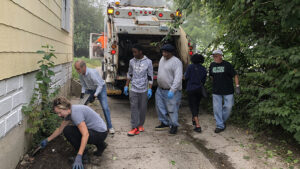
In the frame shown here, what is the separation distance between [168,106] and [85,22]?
92.3 feet

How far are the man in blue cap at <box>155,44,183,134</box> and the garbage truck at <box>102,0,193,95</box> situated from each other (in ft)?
3.94

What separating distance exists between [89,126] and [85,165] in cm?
54

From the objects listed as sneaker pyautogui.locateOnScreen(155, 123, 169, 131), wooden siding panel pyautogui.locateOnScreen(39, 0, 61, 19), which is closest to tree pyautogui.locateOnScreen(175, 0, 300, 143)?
sneaker pyautogui.locateOnScreen(155, 123, 169, 131)

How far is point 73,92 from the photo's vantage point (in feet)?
27.9

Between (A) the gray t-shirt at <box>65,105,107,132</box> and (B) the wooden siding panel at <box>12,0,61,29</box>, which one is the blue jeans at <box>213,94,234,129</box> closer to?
(A) the gray t-shirt at <box>65,105,107,132</box>

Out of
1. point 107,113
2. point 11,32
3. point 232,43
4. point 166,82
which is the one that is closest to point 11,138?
point 11,32

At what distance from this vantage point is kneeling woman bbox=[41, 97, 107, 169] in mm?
3109

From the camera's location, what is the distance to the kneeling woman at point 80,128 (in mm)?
3109

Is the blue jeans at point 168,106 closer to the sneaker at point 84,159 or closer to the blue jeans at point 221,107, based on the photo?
the blue jeans at point 221,107

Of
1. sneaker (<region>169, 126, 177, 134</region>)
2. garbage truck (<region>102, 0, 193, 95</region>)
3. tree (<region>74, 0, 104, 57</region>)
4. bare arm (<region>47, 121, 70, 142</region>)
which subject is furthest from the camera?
tree (<region>74, 0, 104, 57</region>)

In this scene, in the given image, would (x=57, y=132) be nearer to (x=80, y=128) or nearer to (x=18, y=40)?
(x=80, y=128)

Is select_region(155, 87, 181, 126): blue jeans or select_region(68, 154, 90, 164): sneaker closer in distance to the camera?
select_region(68, 154, 90, 164): sneaker

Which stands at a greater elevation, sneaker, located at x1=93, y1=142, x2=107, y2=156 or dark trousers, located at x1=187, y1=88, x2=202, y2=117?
dark trousers, located at x1=187, y1=88, x2=202, y2=117

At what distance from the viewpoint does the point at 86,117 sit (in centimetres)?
336
